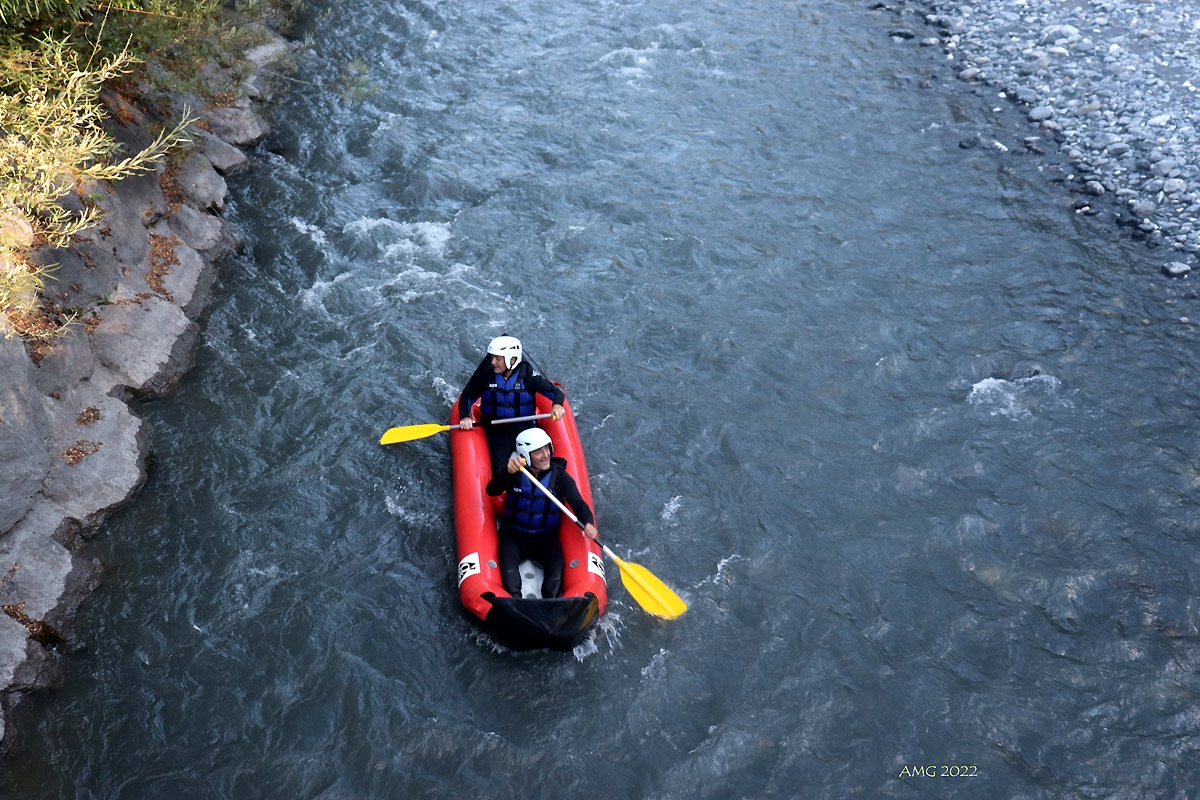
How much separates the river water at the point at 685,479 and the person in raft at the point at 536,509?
0.44 meters

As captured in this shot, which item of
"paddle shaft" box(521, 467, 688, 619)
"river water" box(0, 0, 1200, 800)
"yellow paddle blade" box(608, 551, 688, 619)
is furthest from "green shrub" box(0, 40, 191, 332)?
"yellow paddle blade" box(608, 551, 688, 619)

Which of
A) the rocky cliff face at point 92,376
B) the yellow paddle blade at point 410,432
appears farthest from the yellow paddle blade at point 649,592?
the rocky cliff face at point 92,376

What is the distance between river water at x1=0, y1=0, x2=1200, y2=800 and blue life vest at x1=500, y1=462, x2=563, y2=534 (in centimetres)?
55

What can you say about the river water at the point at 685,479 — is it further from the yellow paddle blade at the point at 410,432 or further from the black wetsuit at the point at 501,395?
the black wetsuit at the point at 501,395

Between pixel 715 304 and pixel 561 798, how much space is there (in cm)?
424

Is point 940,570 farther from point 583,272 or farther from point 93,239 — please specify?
point 93,239

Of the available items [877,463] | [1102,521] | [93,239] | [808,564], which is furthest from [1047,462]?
[93,239]

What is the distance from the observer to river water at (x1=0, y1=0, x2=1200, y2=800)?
4566mm

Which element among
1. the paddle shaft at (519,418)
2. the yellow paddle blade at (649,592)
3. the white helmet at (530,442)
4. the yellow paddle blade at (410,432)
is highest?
the white helmet at (530,442)

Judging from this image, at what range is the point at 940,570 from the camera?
5414 millimetres

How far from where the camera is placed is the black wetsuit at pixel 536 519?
16.8ft

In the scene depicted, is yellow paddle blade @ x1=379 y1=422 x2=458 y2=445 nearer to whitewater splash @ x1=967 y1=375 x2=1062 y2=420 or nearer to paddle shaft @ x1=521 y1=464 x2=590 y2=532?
paddle shaft @ x1=521 y1=464 x2=590 y2=532

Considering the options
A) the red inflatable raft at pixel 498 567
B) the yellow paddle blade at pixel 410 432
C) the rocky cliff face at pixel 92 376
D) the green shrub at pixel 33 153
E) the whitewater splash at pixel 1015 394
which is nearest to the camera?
the red inflatable raft at pixel 498 567

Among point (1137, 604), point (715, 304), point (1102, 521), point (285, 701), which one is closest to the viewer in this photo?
point (285, 701)
